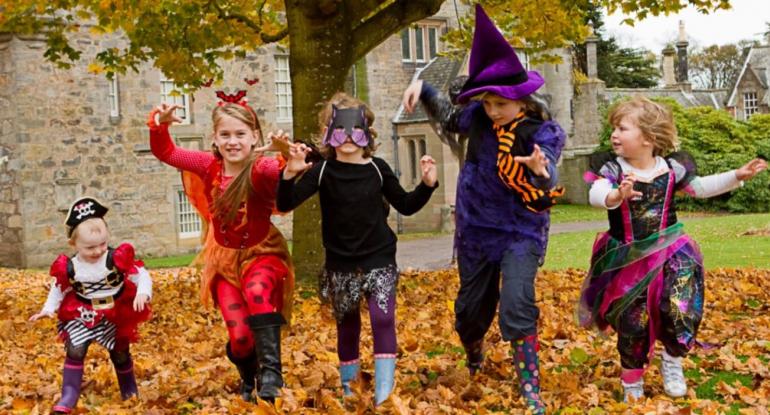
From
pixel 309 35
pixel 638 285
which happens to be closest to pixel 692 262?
pixel 638 285

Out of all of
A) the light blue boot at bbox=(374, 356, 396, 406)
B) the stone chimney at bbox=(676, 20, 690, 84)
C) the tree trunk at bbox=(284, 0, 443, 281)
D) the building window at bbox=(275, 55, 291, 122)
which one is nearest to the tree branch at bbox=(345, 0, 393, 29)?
the tree trunk at bbox=(284, 0, 443, 281)

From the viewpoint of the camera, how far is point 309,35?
9945 millimetres

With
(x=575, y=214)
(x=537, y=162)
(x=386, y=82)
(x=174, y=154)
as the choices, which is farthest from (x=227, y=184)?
(x=575, y=214)

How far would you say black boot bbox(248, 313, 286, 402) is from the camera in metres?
5.26

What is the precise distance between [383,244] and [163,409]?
5.13 ft

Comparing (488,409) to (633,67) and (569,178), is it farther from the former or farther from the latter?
(633,67)

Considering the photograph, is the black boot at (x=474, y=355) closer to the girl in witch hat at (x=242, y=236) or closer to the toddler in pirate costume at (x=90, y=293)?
the girl in witch hat at (x=242, y=236)

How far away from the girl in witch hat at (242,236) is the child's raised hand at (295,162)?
0.21 meters

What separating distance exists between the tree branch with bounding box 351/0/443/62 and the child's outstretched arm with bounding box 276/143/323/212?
502 centimetres

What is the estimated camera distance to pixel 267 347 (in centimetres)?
529

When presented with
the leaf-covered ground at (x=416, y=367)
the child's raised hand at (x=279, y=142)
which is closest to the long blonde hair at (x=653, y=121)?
the leaf-covered ground at (x=416, y=367)

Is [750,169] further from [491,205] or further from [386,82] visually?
[386,82]

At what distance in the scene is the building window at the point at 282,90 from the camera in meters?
27.0

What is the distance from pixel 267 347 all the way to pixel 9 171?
1824cm
